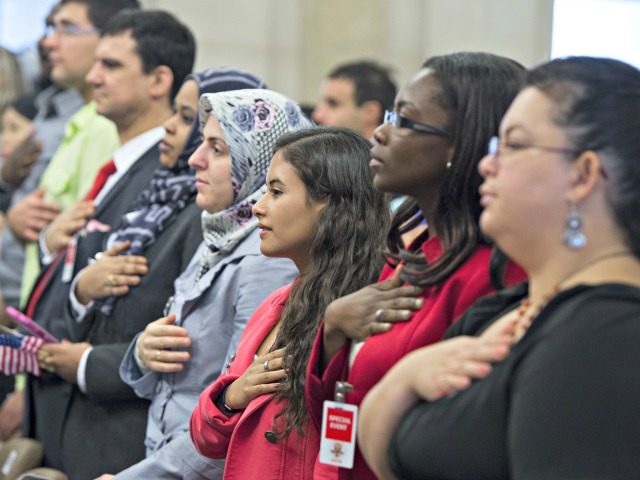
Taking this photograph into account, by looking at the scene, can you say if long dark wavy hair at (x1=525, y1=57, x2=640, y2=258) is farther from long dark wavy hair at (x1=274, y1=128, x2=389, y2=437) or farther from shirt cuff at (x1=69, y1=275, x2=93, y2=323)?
shirt cuff at (x1=69, y1=275, x2=93, y2=323)

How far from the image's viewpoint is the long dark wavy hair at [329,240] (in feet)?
9.20

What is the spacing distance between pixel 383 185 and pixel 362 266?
479 mm

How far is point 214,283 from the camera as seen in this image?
3.47 m

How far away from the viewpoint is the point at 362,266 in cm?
290

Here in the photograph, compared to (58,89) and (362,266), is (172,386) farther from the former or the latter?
(58,89)

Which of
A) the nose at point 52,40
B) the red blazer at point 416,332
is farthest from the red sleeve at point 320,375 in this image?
the nose at point 52,40

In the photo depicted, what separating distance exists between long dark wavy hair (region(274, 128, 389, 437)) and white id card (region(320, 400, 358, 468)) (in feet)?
0.87

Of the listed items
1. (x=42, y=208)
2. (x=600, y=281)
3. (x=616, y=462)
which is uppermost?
(x=600, y=281)

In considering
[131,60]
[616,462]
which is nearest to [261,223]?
[616,462]

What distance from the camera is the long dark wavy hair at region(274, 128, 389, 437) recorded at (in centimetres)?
280

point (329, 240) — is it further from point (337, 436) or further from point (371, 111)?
point (371, 111)

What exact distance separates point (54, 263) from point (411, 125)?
8.53 ft

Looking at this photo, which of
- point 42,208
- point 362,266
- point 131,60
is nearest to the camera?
point 362,266

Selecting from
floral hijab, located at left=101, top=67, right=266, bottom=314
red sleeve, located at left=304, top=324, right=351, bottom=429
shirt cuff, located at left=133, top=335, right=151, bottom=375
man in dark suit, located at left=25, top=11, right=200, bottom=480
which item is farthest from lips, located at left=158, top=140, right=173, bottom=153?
red sleeve, located at left=304, top=324, right=351, bottom=429
